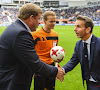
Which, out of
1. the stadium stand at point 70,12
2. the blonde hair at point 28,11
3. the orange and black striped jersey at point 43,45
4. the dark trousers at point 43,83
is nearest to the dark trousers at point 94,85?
the dark trousers at point 43,83

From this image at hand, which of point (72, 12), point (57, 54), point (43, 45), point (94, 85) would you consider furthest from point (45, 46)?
point (72, 12)

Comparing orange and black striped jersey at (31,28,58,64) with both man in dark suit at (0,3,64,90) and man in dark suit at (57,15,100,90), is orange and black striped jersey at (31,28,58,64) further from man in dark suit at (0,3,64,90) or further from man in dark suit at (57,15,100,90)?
man in dark suit at (0,3,64,90)

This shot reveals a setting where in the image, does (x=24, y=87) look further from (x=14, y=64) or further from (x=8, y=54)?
(x=8, y=54)

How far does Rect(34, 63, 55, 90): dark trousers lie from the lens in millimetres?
4113

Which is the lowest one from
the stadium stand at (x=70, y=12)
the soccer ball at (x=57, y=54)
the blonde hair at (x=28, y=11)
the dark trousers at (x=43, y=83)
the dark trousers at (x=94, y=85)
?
the dark trousers at (x=43, y=83)

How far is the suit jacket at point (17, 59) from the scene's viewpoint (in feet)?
7.43

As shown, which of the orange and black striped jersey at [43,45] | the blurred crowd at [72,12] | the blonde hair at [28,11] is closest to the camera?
the blonde hair at [28,11]

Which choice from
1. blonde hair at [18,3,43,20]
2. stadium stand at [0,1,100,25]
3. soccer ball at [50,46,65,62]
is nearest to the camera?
blonde hair at [18,3,43,20]

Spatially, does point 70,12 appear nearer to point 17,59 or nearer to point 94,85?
point 94,85

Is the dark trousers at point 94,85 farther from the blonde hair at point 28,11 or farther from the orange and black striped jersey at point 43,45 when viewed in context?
the blonde hair at point 28,11

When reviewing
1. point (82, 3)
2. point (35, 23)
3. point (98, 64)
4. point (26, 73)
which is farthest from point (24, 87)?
point (82, 3)

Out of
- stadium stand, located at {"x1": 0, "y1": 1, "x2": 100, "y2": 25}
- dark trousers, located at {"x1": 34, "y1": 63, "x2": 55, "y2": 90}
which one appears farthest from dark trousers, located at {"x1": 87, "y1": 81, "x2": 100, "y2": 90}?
stadium stand, located at {"x1": 0, "y1": 1, "x2": 100, "y2": 25}

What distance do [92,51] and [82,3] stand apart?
258 ft

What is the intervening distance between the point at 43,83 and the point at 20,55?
6.73 ft
